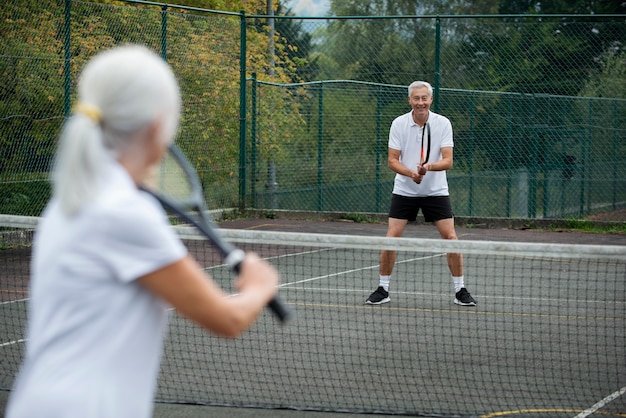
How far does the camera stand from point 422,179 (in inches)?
330

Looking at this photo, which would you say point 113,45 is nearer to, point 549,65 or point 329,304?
point 329,304

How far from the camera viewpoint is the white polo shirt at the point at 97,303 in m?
2.09

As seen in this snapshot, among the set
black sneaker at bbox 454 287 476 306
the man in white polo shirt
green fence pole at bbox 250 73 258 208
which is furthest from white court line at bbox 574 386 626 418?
green fence pole at bbox 250 73 258 208

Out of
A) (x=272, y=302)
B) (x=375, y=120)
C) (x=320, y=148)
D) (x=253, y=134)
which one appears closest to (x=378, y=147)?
(x=375, y=120)

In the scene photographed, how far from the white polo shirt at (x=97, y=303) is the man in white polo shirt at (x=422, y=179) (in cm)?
623

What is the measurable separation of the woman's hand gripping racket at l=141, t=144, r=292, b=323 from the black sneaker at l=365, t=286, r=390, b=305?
5.49 metres

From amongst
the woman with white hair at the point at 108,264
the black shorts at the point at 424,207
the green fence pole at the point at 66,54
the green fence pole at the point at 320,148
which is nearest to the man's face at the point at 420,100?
the black shorts at the point at 424,207

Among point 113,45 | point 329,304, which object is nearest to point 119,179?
point 329,304

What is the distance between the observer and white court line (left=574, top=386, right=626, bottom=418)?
200 inches

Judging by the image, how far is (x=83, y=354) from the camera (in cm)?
214

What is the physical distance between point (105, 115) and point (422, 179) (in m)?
6.42

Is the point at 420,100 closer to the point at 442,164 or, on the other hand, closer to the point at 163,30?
the point at 442,164

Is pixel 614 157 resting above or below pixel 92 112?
below

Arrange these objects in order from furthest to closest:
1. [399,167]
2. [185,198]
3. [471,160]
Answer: [471,160] < [399,167] < [185,198]
